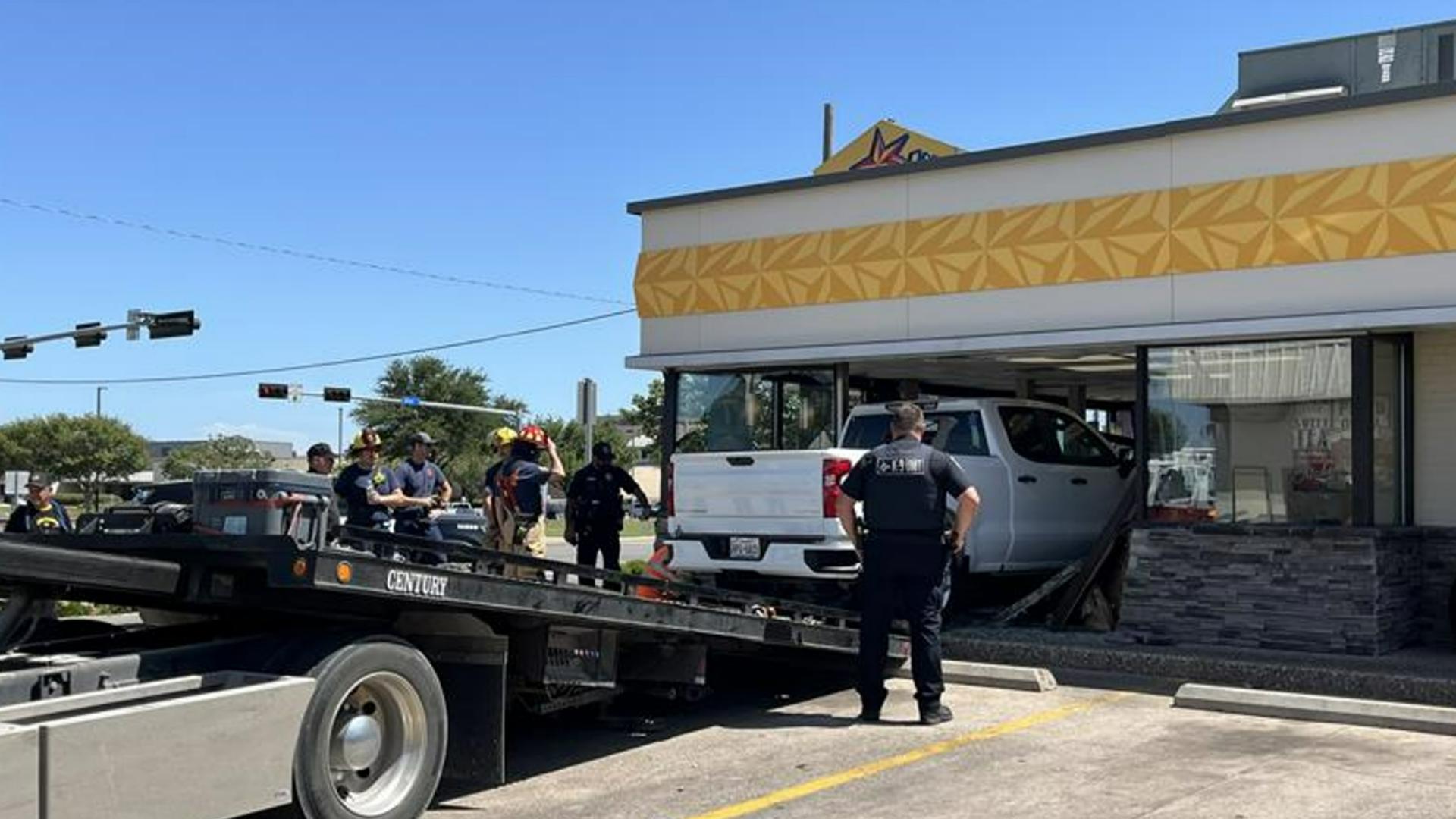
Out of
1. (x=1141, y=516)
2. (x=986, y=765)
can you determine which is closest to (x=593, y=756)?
(x=986, y=765)

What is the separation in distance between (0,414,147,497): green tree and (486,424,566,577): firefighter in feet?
242

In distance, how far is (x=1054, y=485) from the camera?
1230 centimetres

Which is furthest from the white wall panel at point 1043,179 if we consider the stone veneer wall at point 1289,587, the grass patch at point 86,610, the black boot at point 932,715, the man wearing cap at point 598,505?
the grass patch at point 86,610

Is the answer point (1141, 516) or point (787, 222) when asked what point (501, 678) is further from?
point (787, 222)

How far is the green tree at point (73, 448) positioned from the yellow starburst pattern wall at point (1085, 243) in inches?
2837

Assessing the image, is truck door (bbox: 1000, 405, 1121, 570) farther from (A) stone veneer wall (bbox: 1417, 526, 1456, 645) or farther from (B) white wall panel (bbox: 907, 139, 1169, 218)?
(A) stone veneer wall (bbox: 1417, 526, 1456, 645)

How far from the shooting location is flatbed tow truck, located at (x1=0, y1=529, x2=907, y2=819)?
468 centimetres

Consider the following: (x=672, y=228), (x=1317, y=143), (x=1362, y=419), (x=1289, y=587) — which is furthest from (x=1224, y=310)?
(x=672, y=228)

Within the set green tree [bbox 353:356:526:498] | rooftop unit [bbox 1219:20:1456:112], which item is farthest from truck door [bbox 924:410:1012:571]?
green tree [bbox 353:356:526:498]

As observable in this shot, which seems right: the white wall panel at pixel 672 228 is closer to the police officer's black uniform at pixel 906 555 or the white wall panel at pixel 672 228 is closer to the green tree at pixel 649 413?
the police officer's black uniform at pixel 906 555

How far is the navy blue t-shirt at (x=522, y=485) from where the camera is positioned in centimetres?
1076

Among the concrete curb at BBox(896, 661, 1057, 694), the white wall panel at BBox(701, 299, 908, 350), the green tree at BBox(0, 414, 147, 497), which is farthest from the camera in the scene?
the green tree at BBox(0, 414, 147, 497)

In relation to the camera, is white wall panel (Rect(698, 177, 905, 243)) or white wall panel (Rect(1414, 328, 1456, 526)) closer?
white wall panel (Rect(1414, 328, 1456, 526))

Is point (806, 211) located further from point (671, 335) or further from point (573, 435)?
point (573, 435)
